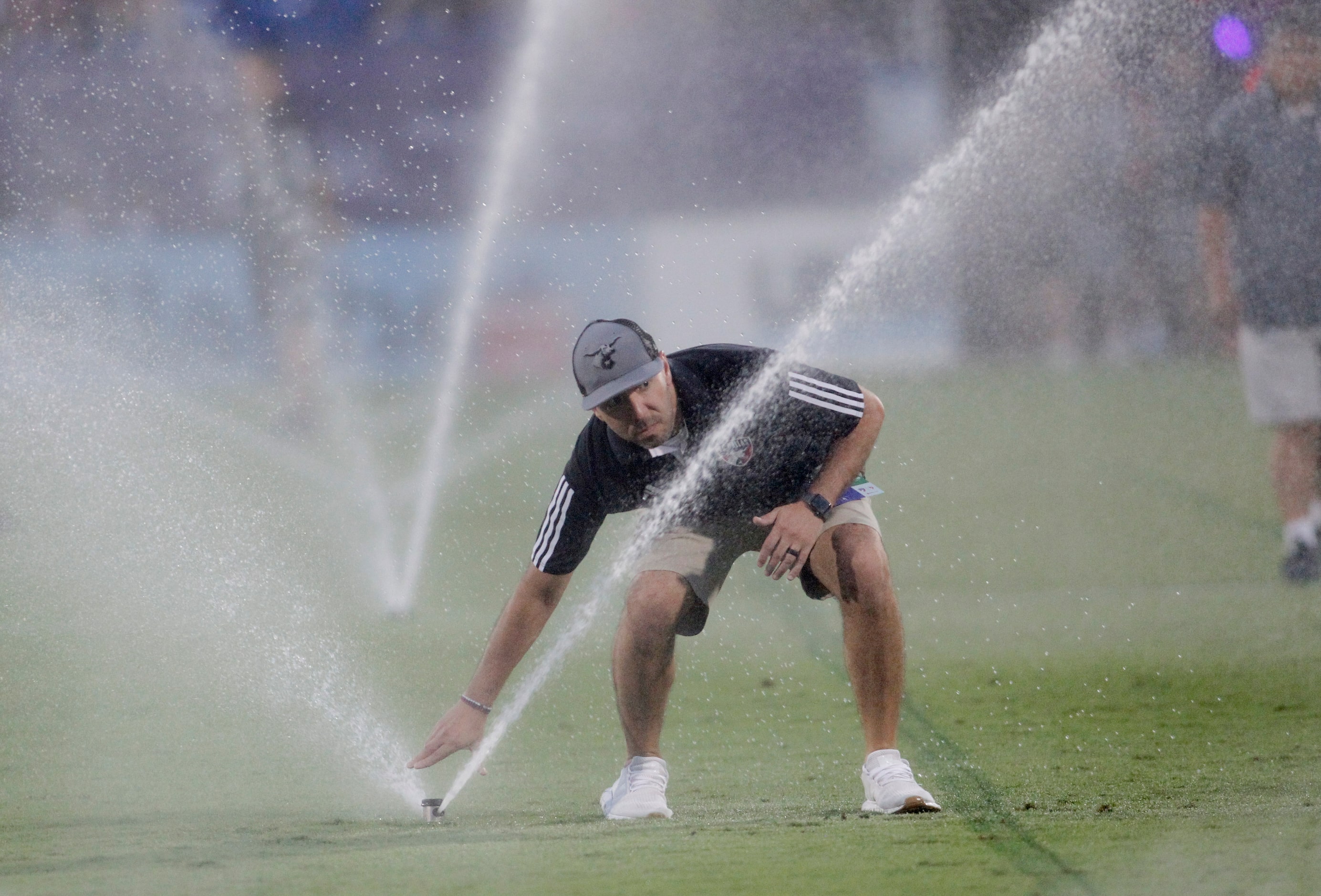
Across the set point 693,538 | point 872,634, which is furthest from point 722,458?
point 872,634

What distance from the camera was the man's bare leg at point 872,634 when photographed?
277 cm

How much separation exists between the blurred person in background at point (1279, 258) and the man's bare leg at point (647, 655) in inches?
107

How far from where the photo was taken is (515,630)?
9.22 feet

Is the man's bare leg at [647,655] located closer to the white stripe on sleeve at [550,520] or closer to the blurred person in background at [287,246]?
the white stripe on sleeve at [550,520]

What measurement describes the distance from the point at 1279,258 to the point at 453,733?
329cm

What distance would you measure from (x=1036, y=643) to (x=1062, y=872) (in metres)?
2.30

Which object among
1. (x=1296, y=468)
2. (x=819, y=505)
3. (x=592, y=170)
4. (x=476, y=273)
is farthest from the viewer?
(x=592, y=170)

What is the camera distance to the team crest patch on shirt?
9.23ft

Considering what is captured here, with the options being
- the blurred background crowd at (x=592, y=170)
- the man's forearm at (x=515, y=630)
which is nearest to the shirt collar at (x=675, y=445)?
the man's forearm at (x=515, y=630)

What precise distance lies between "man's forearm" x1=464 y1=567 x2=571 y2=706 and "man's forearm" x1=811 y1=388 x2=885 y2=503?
48 centimetres

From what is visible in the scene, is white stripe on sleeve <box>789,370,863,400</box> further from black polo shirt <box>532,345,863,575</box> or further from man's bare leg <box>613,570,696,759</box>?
man's bare leg <box>613,570,696,759</box>

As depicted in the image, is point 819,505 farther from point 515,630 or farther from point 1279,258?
point 1279,258

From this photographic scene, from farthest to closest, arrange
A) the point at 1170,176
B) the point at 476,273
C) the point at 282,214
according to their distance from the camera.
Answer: the point at 476,273, the point at 1170,176, the point at 282,214

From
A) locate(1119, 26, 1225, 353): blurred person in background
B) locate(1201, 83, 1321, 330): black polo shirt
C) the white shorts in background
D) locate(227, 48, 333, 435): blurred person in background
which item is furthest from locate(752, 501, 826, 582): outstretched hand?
locate(1119, 26, 1225, 353): blurred person in background
